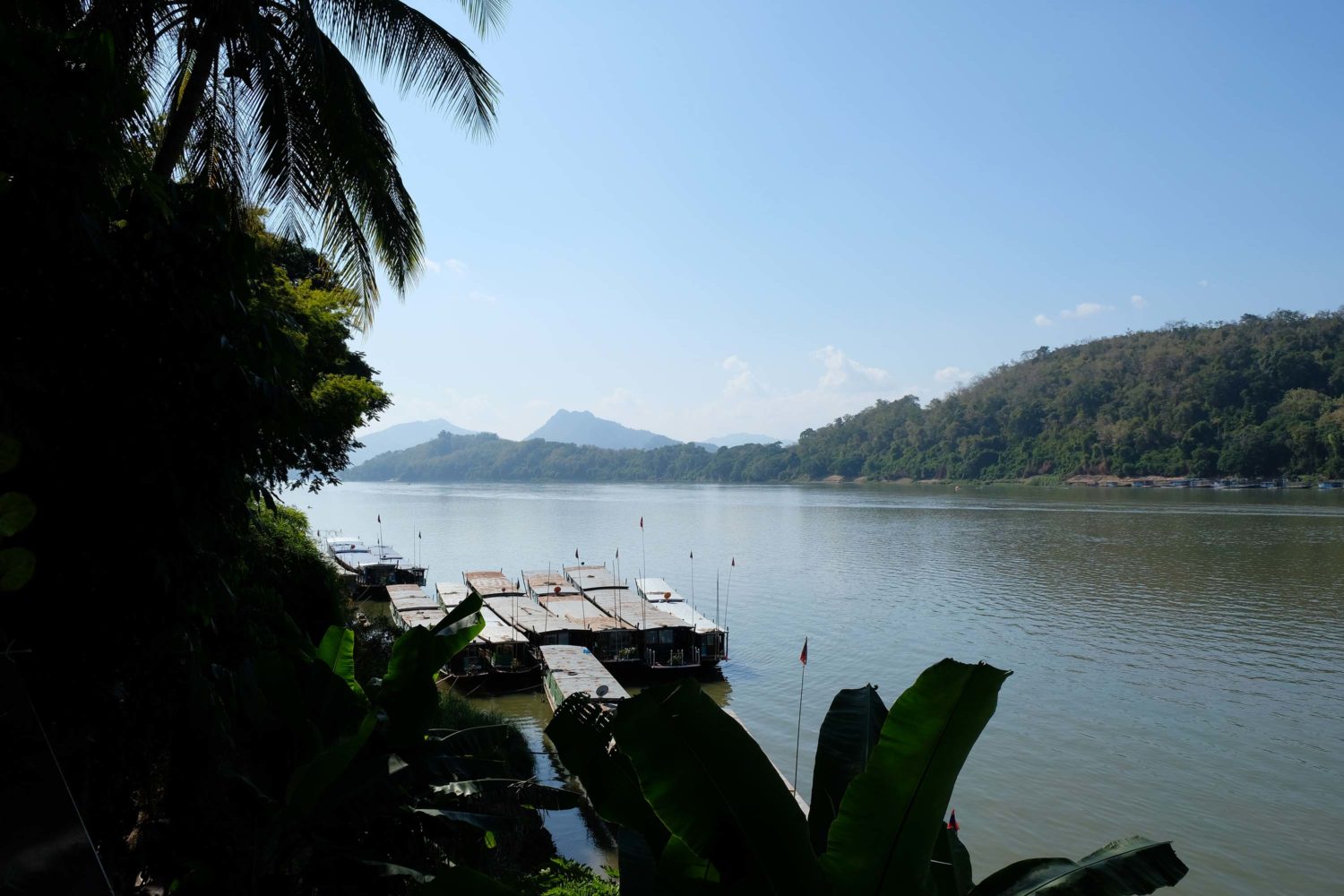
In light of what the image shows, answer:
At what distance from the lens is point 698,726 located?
2049 millimetres

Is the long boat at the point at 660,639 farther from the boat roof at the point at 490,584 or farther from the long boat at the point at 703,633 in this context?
the boat roof at the point at 490,584

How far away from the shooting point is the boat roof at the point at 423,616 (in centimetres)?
2312

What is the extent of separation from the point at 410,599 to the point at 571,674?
35.2 ft

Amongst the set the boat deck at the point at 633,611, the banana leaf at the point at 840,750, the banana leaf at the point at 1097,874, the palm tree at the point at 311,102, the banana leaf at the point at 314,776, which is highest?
the palm tree at the point at 311,102

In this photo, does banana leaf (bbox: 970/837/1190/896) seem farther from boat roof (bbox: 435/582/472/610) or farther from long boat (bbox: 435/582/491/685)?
boat roof (bbox: 435/582/472/610)

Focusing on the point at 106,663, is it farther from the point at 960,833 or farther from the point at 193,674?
the point at 960,833

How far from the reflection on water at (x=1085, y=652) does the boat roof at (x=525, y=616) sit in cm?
318

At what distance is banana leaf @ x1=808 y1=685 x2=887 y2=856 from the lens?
260 centimetres

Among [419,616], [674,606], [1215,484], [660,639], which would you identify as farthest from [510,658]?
[1215,484]

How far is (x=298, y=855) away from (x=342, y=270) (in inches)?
320

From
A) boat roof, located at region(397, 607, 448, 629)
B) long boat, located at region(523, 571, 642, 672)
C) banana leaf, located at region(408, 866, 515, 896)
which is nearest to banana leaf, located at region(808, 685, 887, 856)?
banana leaf, located at region(408, 866, 515, 896)

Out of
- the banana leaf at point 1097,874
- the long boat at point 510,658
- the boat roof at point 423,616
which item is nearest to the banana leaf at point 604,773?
the banana leaf at point 1097,874

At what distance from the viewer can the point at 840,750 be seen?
274cm

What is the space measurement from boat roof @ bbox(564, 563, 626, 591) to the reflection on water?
12.3 ft
